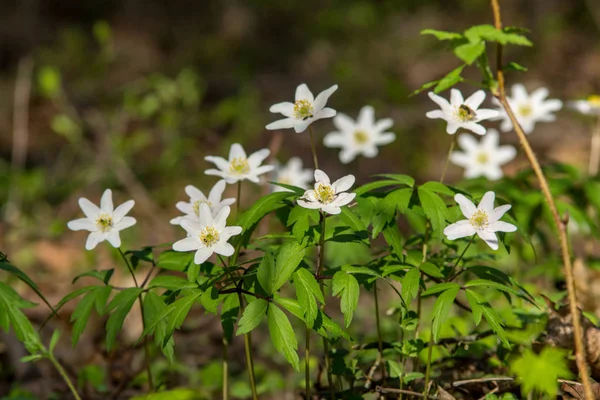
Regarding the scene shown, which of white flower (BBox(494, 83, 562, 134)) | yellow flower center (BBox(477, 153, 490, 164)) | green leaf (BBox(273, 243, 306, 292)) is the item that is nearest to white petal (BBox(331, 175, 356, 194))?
green leaf (BBox(273, 243, 306, 292))

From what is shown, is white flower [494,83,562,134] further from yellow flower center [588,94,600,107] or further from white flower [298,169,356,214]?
white flower [298,169,356,214]

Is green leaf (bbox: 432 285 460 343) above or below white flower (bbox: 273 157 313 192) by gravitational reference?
below

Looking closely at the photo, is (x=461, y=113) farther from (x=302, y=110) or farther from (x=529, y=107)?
(x=529, y=107)

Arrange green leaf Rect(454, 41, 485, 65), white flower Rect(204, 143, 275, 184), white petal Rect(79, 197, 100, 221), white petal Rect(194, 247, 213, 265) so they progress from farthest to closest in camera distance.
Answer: white flower Rect(204, 143, 275, 184)
white petal Rect(79, 197, 100, 221)
green leaf Rect(454, 41, 485, 65)
white petal Rect(194, 247, 213, 265)

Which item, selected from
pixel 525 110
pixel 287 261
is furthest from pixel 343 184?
pixel 525 110

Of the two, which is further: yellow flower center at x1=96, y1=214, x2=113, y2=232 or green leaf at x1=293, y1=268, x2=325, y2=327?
yellow flower center at x1=96, y1=214, x2=113, y2=232
